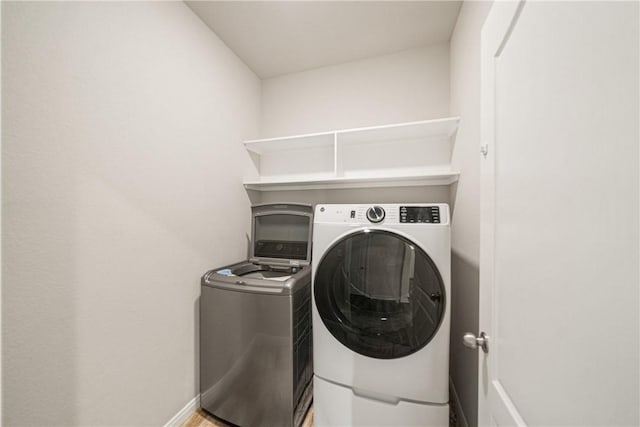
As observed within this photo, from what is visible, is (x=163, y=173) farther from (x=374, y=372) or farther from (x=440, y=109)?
(x=440, y=109)

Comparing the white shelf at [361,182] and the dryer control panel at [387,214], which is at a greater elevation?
the white shelf at [361,182]

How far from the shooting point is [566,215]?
400mm

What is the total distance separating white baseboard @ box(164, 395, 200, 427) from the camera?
1236 mm

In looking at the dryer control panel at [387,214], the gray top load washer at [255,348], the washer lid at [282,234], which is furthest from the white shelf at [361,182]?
the gray top load washer at [255,348]

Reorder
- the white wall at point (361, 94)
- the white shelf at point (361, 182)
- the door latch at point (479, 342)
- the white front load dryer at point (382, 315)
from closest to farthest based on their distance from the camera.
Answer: the door latch at point (479, 342) → the white front load dryer at point (382, 315) → the white shelf at point (361, 182) → the white wall at point (361, 94)

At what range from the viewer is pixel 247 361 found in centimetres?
123

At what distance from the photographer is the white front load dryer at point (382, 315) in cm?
105

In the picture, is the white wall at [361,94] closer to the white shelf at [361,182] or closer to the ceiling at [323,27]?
the ceiling at [323,27]

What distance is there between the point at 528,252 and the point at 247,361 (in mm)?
1388

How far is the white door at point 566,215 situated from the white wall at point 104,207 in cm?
151

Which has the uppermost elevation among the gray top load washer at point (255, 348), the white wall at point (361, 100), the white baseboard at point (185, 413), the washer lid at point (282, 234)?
the white wall at point (361, 100)

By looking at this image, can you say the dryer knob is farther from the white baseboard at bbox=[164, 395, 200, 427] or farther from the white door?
the white baseboard at bbox=[164, 395, 200, 427]

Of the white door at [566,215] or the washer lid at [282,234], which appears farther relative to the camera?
the washer lid at [282,234]

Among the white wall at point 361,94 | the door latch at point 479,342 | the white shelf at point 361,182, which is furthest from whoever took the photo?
the white wall at point 361,94
